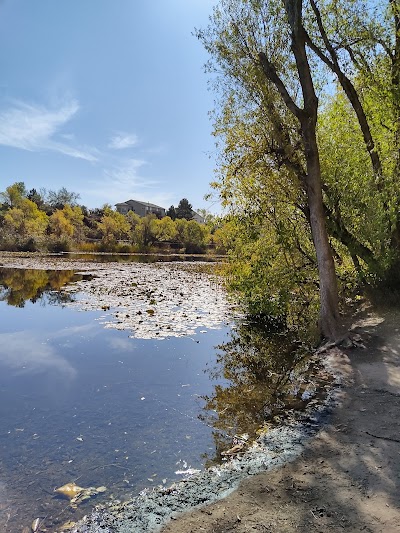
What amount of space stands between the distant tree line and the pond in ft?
164

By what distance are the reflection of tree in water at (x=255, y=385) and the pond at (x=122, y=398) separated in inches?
1.1

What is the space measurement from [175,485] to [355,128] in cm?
1169

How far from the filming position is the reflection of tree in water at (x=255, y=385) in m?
5.74

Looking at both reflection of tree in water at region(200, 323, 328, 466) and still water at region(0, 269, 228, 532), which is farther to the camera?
reflection of tree in water at region(200, 323, 328, 466)

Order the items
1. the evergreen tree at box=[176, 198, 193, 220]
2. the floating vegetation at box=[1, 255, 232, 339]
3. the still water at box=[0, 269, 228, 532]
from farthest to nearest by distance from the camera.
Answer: the evergreen tree at box=[176, 198, 193, 220] → the floating vegetation at box=[1, 255, 232, 339] → the still water at box=[0, 269, 228, 532]

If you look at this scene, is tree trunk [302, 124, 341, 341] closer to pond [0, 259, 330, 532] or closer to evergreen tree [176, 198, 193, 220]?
pond [0, 259, 330, 532]

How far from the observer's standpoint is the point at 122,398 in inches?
265

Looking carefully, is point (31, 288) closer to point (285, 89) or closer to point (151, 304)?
point (151, 304)

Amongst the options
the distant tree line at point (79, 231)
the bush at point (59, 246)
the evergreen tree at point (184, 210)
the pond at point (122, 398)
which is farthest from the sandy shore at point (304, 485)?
the evergreen tree at point (184, 210)

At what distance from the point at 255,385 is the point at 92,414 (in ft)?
10.5

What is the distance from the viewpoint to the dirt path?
10.2 ft

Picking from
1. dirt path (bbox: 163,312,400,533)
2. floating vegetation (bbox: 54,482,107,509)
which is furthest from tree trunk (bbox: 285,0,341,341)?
floating vegetation (bbox: 54,482,107,509)

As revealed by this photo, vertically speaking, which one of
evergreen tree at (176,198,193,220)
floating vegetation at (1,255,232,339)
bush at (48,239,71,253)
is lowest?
floating vegetation at (1,255,232,339)

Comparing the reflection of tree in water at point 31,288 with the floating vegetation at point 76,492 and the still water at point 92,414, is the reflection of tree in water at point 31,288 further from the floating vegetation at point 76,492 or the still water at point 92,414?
the floating vegetation at point 76,492
